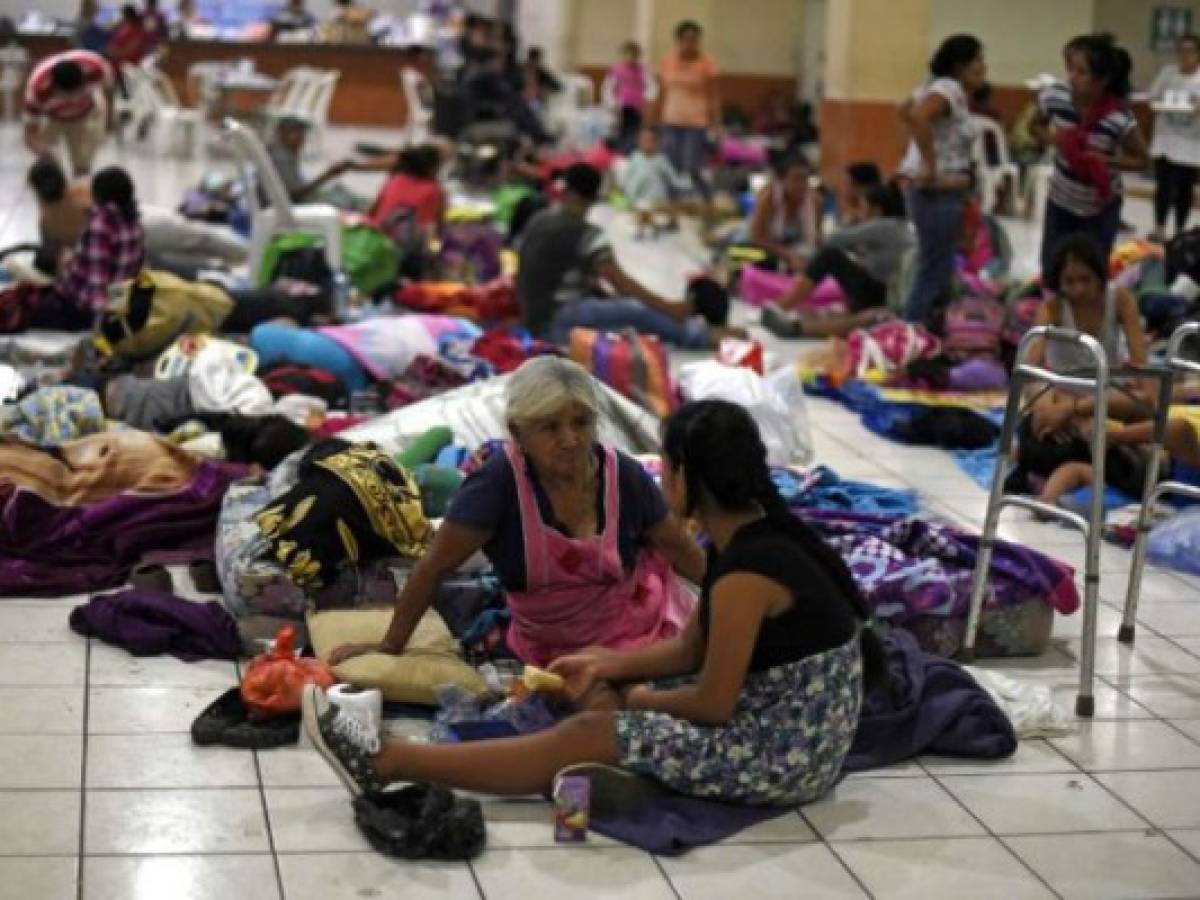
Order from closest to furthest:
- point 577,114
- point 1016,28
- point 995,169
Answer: point 995,169, point 1016,28, point 577,114

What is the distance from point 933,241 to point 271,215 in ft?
10.7

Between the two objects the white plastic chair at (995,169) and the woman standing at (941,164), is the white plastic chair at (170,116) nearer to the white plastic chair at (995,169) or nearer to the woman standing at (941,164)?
the white plastic chair at (995,169)

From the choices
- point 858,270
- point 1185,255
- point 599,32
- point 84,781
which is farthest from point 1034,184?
point 84,781

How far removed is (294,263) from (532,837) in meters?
6.44

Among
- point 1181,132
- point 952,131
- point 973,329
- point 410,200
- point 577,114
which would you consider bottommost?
point 577,114

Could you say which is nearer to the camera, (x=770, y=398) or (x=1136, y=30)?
(x=770, y=398)

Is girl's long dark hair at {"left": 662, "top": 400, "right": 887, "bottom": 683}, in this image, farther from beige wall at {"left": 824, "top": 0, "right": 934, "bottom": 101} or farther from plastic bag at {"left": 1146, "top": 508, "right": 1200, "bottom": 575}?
beige wall at {"left": 824, "top": 0, "right": 934, "bottom": 101}

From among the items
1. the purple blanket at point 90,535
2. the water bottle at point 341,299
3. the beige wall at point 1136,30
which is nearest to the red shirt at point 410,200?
the water bottle at point 341,299

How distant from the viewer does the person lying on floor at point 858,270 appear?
37.1 feet

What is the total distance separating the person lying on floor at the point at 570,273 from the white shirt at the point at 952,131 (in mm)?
1598

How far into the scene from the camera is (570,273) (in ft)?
33.8

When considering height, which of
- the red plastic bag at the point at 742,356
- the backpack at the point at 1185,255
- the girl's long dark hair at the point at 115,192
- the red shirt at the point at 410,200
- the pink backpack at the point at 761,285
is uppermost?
the girl's long dark hair at the point at 115,192

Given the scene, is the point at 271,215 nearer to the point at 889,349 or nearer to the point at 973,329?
the point at 889,349

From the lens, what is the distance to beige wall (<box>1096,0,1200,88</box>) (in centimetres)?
2397
